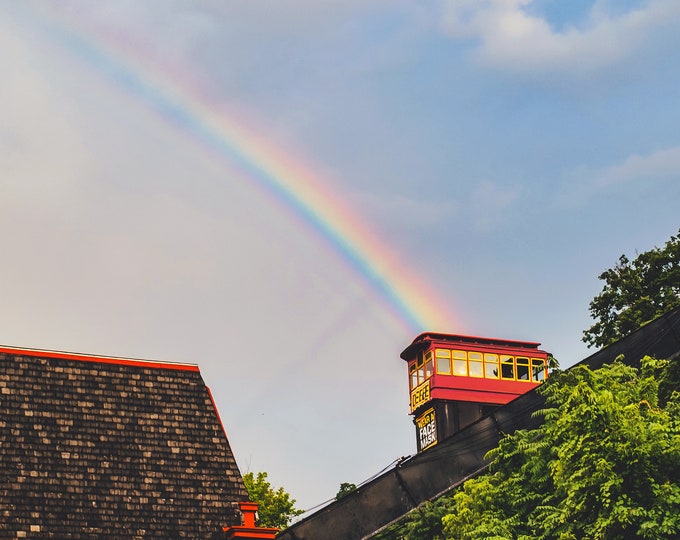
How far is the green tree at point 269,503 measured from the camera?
5816 centimetres

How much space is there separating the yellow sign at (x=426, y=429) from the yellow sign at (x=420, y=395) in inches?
29.6

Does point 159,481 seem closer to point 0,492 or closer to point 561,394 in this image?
point 0,492

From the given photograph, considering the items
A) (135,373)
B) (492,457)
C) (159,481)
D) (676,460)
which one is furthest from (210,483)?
(676,460)

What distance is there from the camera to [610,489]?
2258 cm

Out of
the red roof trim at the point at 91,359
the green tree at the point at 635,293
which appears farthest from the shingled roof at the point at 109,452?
the green tree at the point at 635,293

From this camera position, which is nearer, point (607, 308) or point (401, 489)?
point (401, 489)

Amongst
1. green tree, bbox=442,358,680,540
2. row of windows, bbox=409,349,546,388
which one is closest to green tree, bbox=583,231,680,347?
row of windows, bbox=409,349,546,388

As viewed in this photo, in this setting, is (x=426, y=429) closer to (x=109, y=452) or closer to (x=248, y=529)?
(x=248, y=529)

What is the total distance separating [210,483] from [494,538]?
8.00 meters

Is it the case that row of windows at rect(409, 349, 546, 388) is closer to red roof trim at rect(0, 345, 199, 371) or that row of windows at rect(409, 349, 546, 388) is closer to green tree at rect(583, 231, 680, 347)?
green tree at rect(583, 231, 680, 347)

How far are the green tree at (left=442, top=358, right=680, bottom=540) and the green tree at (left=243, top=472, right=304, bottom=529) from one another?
3161 centimetres

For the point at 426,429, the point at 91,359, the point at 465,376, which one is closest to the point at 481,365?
the point at 465,376

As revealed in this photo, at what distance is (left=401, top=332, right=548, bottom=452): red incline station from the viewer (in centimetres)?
6116

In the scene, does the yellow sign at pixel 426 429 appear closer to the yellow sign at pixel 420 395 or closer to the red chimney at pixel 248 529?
the yellow sign at pixel 420 395
